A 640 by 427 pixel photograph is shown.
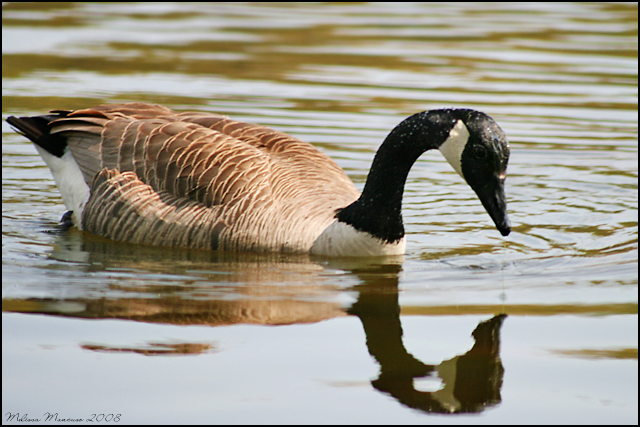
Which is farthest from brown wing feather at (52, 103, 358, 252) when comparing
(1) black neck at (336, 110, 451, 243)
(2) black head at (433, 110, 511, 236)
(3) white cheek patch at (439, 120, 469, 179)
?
(2) black head at (433, 110, 511, 236)

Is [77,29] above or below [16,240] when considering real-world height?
above

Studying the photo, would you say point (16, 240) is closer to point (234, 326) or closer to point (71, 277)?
point (71, 277)

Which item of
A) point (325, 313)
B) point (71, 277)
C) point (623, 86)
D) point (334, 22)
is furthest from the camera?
point (334, 22)

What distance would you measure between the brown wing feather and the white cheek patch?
50.9 inches

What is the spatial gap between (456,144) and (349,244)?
135cm

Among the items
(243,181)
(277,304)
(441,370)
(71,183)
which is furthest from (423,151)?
(71,183)

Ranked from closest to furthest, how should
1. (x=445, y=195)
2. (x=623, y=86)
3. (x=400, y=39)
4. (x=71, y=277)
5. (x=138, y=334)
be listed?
1. (x=138, y=334)
2. (x=71, y=277)
3. (x=445, y=195)
4. (x=623, y=86)
5. (x=400, y=39)

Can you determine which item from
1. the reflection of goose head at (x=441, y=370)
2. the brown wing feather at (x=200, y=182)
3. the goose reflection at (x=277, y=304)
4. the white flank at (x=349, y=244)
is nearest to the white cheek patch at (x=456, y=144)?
the white flank at (x=349, y=244)

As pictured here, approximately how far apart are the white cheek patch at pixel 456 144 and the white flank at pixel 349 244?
914 millimetres

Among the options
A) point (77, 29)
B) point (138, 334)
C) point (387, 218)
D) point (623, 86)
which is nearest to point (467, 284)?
point (387, 218)

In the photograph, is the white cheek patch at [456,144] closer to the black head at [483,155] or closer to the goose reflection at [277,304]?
the black head at [483,155]

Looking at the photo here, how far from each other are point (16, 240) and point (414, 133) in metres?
3.76

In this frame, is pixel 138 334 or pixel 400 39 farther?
pixel 400 39

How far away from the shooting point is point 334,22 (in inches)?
919
